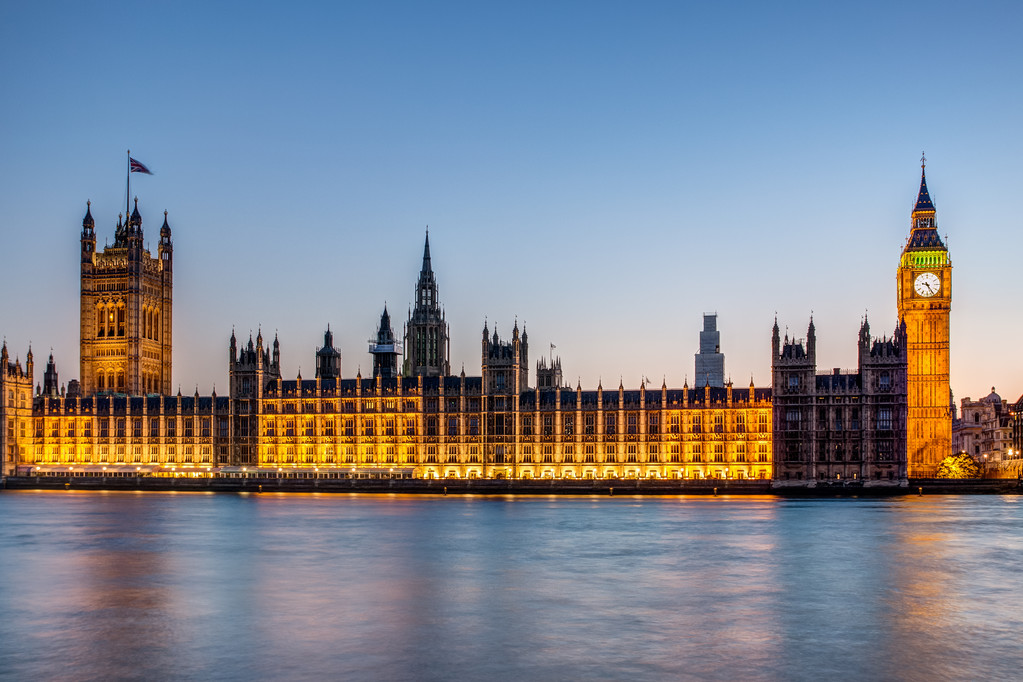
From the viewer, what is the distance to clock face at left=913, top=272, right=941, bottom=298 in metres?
145

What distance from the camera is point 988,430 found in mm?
180625

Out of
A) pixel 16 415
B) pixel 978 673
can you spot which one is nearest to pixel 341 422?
pixel 16 415

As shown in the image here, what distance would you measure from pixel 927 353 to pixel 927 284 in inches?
350

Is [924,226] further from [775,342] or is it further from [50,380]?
[50,380]

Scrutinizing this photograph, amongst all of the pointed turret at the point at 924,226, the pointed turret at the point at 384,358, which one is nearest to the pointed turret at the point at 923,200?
the pointed turret at the point at 924,226

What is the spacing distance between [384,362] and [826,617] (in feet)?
401

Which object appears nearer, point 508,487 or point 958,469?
point 508,487

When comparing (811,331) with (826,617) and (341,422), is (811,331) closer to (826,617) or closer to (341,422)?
(341,422)

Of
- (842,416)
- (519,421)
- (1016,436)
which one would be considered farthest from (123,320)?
(1016,436)

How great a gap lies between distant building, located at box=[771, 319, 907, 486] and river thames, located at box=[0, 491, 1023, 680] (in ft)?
112

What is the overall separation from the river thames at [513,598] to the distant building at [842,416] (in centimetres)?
3403

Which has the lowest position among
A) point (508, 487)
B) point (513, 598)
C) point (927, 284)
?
point (508, 487)

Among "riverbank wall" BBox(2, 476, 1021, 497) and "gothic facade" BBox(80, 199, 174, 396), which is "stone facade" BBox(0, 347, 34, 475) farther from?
"gothic facade" BBox(80, 199, 174, 396)

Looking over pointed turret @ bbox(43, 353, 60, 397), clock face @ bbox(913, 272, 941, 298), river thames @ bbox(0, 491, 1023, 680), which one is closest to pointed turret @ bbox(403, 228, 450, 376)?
pointed turret @ bbox(43, 353, 60, 397)
